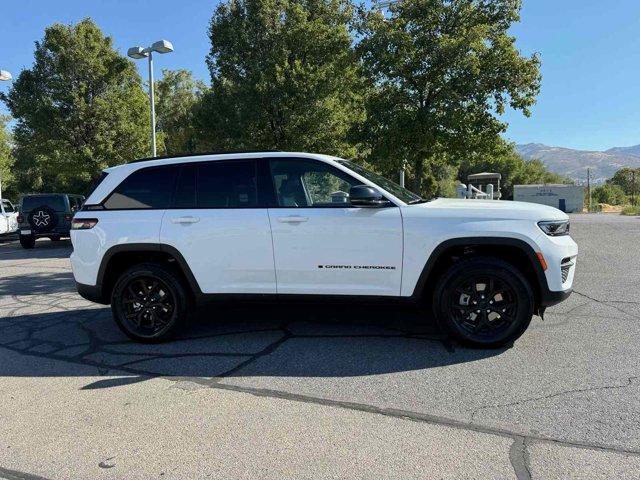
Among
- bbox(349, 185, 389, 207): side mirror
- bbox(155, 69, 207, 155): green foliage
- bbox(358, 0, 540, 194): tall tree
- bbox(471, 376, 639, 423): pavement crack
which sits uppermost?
bbox(155, 69, 207, 155): green foliage

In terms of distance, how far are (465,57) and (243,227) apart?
796 centimetres

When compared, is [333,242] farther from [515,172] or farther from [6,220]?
[515,172]

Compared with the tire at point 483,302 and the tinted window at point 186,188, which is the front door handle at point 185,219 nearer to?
the tinted window at point 186,188

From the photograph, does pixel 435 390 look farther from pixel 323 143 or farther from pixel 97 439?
pixel 323 143

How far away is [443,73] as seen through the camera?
11.3m

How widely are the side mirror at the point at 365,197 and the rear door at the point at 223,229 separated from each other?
2.95ft

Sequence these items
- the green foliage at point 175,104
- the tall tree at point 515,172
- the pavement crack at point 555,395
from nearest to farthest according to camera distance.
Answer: the pavement crack at point 555,395 < the green foliage at point 175,104 < the tall tree at point 515,172

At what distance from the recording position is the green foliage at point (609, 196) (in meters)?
71.9

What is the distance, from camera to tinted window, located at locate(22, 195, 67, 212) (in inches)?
633

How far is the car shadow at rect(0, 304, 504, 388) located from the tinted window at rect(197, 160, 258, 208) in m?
1.45

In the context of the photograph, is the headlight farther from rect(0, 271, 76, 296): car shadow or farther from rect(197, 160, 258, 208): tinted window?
rect(0, 271, 76, 296): car shadow

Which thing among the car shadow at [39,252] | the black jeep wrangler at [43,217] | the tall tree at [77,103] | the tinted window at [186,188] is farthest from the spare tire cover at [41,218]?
the tinted window at [186,188]

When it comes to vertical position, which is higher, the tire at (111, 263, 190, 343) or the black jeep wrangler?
the black jeep wrangler

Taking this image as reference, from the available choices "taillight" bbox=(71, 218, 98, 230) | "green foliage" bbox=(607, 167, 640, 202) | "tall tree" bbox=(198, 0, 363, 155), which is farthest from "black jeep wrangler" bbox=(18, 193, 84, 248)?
"green foliage" bbox=(607, 167, 640, 202)
